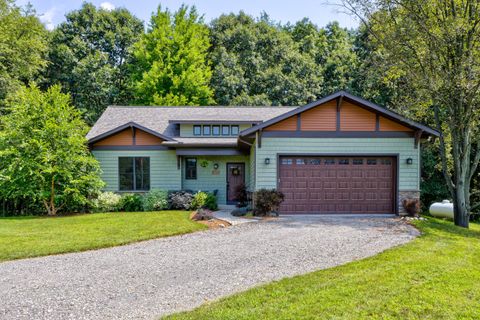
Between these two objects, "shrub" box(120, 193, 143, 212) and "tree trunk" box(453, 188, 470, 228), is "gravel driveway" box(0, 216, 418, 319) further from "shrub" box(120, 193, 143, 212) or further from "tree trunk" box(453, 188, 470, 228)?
"shrub" box(120, 193, 143, 212)

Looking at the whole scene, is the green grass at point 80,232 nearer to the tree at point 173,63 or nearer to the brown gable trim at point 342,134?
the brown gable trim at point 342,134

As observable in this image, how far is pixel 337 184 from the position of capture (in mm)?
12422

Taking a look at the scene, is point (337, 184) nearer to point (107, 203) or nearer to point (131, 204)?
point (131, 204)

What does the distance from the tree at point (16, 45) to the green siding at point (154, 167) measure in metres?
10.3

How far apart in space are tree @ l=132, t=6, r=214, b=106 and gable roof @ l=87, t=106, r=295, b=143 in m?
7.26

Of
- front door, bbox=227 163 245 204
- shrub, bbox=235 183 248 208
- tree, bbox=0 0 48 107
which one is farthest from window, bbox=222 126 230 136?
tree, bbox=0 0 48 107

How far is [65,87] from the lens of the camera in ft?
96.8

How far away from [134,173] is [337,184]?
8731 millimetres

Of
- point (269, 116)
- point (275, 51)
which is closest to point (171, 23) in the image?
point (275, 51)

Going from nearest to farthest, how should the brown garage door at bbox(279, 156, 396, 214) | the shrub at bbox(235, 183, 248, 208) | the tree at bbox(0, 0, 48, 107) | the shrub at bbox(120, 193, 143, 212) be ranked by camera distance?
the brown garage door at bbox(279, 156, 396, 214) → the shrub at bbox(120, 193, 143, 212) → the shrub at bbox(235, 183, 248, 208) → the tree at bbox(0, 0, 48, 107)

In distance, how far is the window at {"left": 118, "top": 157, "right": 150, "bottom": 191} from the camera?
1538 cm

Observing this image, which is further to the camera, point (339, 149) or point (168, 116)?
point (168, 116)

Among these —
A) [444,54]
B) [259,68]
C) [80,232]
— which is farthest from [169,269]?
[259,68]

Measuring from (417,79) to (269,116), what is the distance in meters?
7.57
